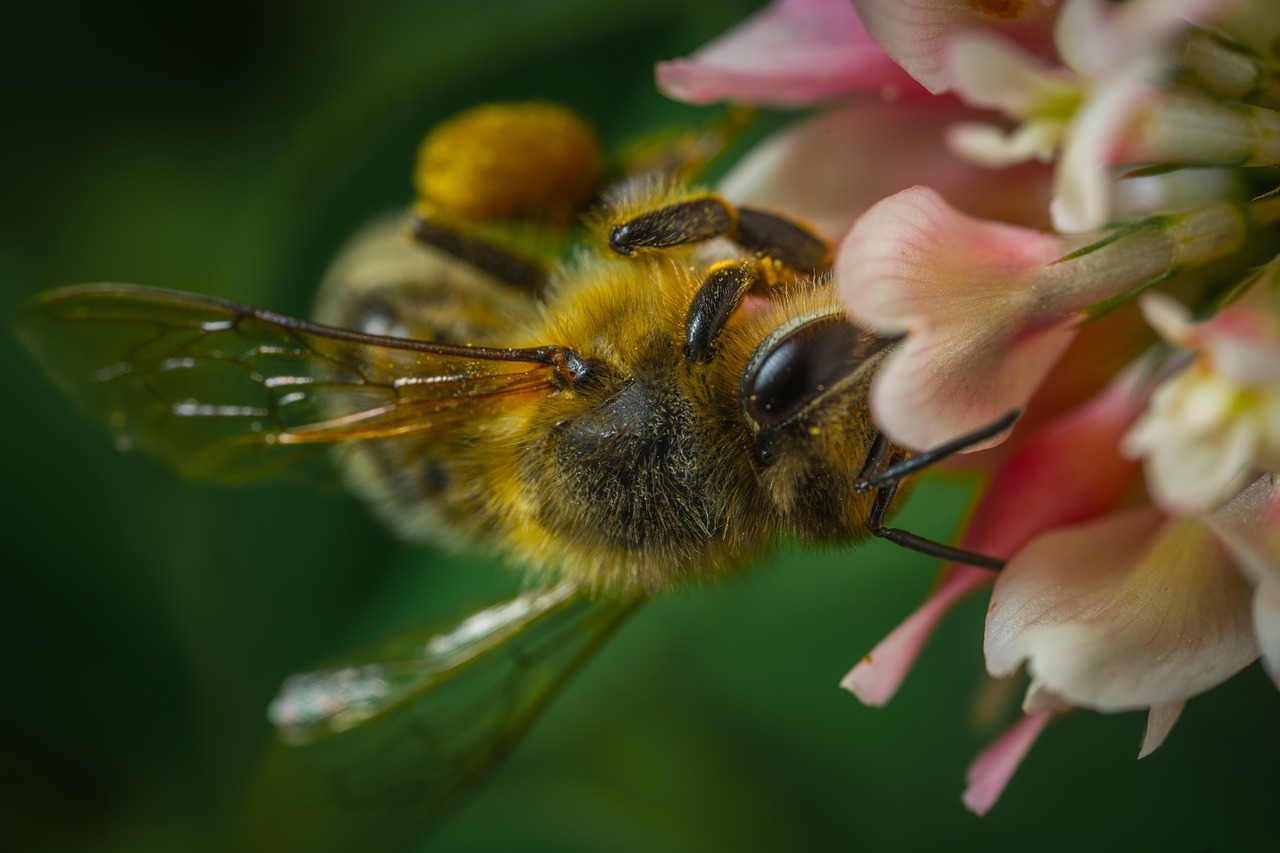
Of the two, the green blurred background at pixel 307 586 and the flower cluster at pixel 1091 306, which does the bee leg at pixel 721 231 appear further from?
the green blurred background at pixel 307 586

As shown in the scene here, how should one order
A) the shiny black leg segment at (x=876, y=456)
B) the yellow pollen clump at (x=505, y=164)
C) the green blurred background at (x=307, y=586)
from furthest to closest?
the green blurred background at (x=307, y=586)
the yellow pollen clump at (x=505, y=164)
the shiny black leg segment at (x=876, y=456)

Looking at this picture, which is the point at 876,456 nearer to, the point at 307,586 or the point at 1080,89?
the point at 1080,89

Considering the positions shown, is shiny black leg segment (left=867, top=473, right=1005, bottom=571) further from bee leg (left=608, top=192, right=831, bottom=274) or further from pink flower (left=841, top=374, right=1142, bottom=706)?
bee leg (left=608, top=192, right=831, bottom=274)

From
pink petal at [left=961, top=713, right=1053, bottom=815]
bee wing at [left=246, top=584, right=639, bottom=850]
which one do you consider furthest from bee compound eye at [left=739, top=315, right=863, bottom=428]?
bee wing at [left=246, top=584, right=639, bottom=850]

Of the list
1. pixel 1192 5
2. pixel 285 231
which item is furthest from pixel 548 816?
pixel 1192 5

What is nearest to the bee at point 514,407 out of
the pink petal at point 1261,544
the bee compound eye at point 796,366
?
the bee compound eye at point 796,366

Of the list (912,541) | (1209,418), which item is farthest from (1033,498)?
(1209,418)

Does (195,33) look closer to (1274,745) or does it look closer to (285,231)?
(285,231)
